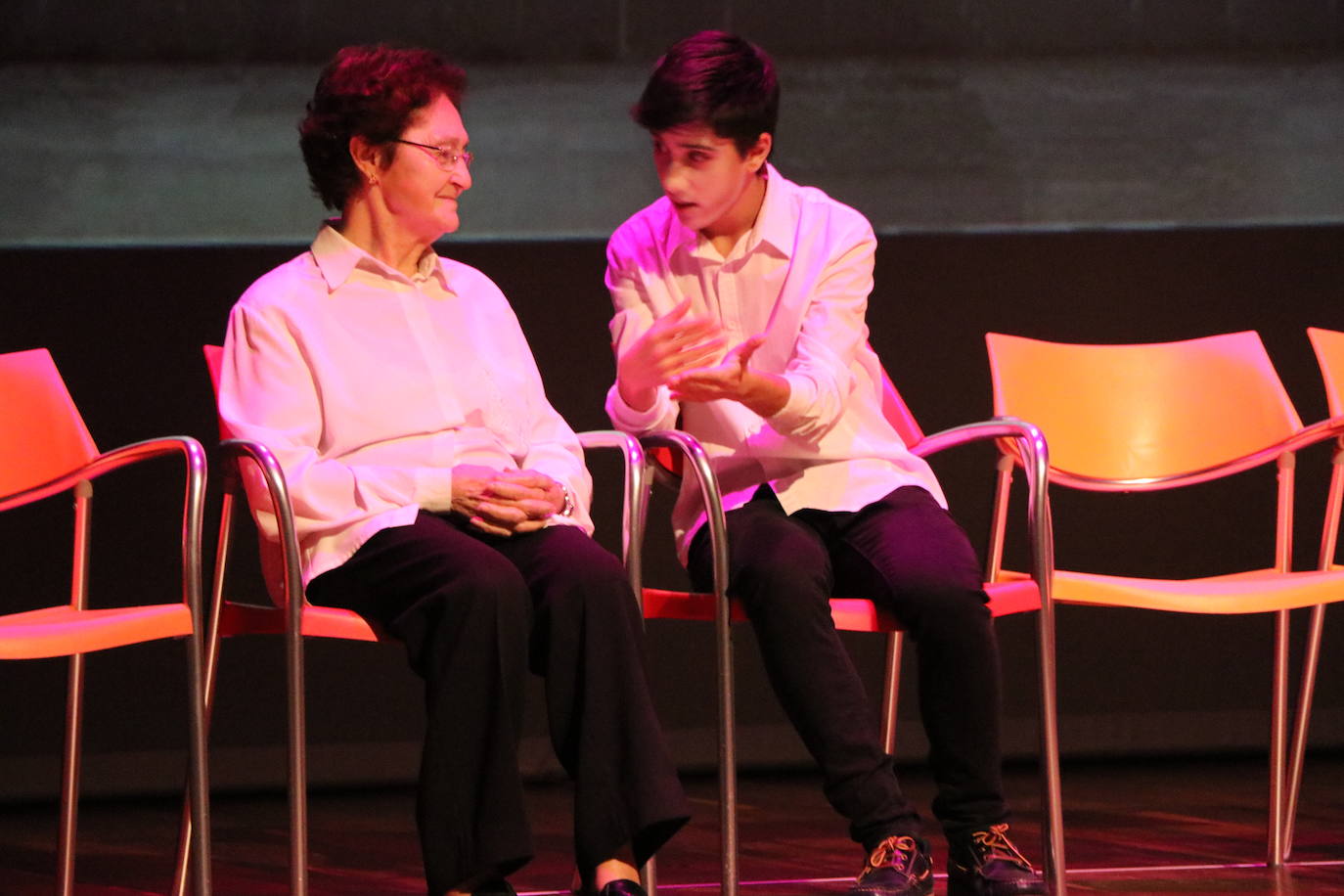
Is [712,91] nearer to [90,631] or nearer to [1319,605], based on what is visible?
[90,631]

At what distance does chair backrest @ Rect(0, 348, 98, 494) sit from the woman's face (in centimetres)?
54

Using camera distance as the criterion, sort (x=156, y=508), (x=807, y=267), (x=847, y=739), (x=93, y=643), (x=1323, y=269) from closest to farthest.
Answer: (x=93, y=643) < (x=847, y=739) < (x=807, y=267) < (x=156, y=508) < (x=1323, y=269)

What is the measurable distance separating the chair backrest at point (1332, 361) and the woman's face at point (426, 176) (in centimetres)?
147

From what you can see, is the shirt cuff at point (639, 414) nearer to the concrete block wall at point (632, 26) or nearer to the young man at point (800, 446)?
the young man at point (800, 446)

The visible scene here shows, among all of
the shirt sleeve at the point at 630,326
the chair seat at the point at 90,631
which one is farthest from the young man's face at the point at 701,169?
the chair seat at the point at 90,631

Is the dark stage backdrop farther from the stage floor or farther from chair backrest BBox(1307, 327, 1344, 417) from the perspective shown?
chair backrest BBox(1307, 327, 1344, 417)

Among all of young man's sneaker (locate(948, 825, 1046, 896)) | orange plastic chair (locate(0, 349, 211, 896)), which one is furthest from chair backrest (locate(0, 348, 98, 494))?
young man's sneaker (locate(948, 825, 1046, 896))

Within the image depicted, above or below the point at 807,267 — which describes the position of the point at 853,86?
above

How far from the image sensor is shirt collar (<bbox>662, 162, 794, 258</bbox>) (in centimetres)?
240

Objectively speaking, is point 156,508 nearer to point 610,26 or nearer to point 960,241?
point 610,26

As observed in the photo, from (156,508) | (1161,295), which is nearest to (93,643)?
(156,508)

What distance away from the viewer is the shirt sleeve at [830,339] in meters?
2.22

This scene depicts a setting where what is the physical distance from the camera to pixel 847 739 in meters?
2.07

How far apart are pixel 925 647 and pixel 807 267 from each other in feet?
1.96
